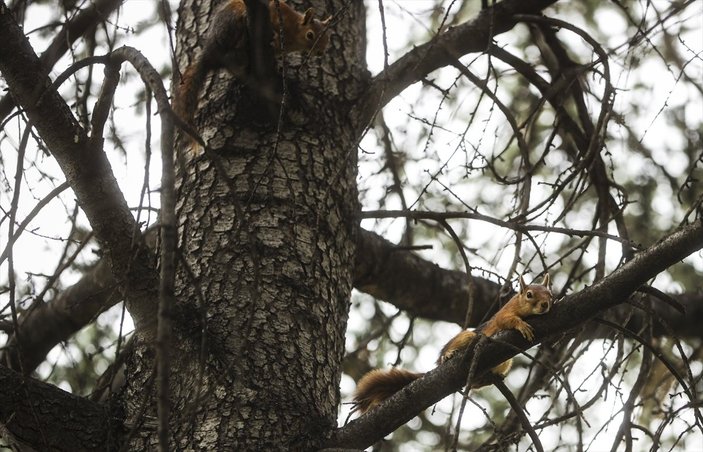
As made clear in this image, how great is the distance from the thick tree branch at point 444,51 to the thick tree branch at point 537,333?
1.04m

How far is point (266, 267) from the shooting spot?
2416 millimetres

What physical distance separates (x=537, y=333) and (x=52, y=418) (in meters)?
1.17

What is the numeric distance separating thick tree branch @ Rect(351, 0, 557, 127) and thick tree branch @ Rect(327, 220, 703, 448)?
1.04 metres

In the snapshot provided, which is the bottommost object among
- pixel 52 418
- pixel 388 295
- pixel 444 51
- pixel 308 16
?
pixel 52 418

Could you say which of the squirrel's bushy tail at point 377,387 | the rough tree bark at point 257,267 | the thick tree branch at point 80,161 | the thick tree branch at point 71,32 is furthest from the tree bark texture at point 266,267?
the squirrel's bushy tail at point 377,387

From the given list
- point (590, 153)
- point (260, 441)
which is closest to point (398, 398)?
point (260, 441)

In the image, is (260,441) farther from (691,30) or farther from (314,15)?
(691,30)

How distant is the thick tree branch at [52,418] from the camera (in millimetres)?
1978

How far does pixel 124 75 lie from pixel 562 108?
5.51 feet

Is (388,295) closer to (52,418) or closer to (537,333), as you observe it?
(537,333)

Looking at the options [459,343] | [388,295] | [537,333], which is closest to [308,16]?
[388,295]

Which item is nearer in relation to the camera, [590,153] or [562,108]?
[590,153]

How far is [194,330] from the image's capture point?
A: 2.20m

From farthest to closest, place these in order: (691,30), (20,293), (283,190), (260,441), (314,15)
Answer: (691,30), (20,293), (314,15), (283,190), (260,441)
